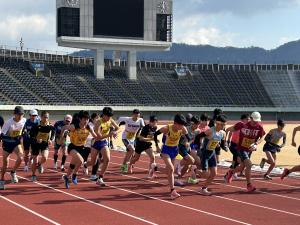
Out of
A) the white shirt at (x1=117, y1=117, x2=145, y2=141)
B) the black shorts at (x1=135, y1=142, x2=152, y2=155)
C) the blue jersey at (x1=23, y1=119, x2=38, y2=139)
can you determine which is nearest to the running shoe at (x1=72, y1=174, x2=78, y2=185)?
the blue jersey at (x1=23, y1=119, x2=38, y2=139)

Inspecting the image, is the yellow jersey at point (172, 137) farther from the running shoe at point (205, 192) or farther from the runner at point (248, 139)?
the runner at point (248, 139)

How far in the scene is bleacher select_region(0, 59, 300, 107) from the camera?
66.1 metres

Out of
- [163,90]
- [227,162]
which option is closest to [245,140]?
[227,162]

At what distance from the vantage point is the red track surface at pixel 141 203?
10.5 meters

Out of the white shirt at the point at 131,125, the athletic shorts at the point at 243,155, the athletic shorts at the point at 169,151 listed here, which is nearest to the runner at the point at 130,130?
the white shirt at the point at 131,125

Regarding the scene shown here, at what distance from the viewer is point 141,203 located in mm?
12305

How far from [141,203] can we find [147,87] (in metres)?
62.0

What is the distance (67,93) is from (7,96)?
7.75 metres

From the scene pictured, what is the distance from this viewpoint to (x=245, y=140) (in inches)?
574

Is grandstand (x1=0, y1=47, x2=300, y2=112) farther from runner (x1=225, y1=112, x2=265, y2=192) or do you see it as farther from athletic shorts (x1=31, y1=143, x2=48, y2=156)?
runner (x1=225, y1=112, x2=265, y2=192)

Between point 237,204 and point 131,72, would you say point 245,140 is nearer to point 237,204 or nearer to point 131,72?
point 237,204

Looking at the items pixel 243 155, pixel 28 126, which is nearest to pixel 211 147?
pixel 243 155

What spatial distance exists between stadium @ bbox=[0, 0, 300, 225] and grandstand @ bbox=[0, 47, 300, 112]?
15 cm

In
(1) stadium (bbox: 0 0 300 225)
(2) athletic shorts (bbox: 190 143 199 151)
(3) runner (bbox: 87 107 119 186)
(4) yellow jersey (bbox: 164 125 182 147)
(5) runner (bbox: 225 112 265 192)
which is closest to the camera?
(1) stadium (bbox: 0 0 300 225)
